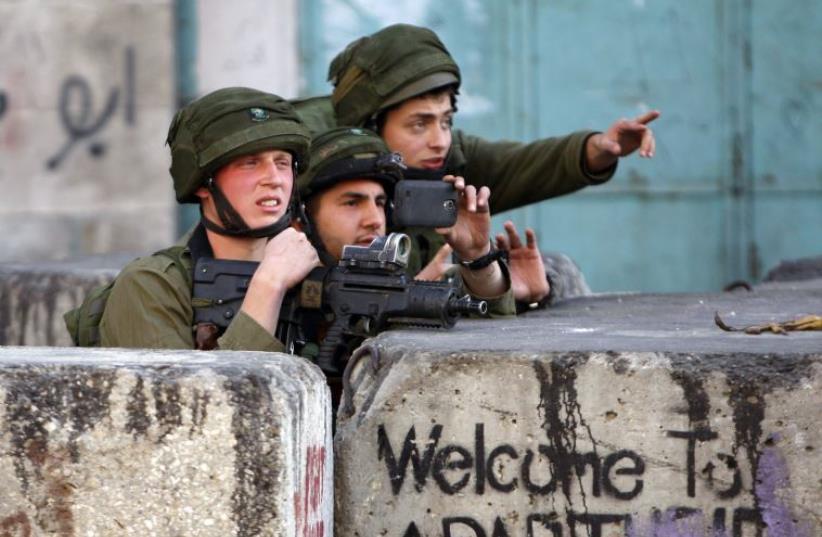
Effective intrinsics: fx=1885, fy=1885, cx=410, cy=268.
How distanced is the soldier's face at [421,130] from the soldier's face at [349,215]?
0.61 m

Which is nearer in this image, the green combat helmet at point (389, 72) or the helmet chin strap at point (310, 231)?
the helmet chin strap at point (310, 231)

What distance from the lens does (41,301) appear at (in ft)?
18.4

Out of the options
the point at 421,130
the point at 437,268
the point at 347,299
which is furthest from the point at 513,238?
the point at 347,299

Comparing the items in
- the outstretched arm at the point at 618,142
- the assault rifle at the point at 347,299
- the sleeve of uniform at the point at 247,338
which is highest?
the outstretched arm at the point at 618,142

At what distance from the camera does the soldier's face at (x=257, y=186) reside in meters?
4.15

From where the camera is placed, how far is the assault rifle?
3844mm

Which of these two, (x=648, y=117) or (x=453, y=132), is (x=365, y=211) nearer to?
(x=648, y=117)

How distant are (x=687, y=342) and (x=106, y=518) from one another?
116 centimetres

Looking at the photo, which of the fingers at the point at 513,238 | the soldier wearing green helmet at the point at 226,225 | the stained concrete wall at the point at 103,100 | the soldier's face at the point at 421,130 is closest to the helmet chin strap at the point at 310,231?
the soldier wearing green helmet at the point at 226,225

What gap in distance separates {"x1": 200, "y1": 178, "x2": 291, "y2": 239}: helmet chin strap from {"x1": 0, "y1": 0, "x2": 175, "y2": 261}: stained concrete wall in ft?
11.7

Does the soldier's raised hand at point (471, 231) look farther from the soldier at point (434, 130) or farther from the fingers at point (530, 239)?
the soldier at point (434, 130)

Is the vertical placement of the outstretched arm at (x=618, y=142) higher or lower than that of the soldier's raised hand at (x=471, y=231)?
higher

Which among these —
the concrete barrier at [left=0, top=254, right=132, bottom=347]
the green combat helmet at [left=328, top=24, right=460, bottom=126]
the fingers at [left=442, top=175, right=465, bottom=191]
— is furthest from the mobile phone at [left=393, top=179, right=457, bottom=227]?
the concrete barrier at [left=0, top=254, right=132, bottom=347]

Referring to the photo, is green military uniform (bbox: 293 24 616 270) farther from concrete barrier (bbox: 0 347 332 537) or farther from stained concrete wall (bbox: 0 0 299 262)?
stained concrete wall (bbox: 0 0 299 262)
